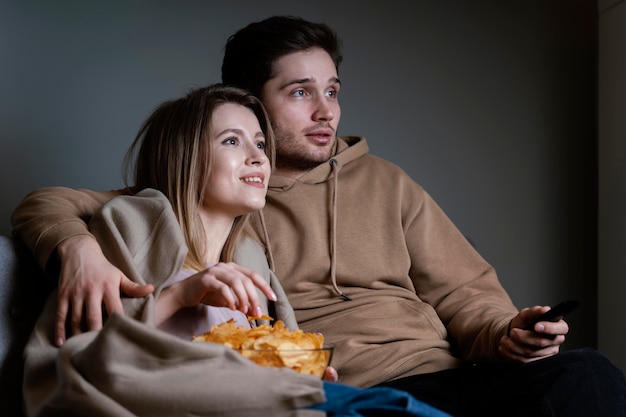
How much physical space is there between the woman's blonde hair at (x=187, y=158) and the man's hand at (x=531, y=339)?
1.89 ft

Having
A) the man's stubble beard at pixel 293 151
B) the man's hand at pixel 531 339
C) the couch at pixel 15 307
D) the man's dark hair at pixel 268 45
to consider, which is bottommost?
the man's hand at pixel 531 339

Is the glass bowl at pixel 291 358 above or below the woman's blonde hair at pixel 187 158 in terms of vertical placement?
below

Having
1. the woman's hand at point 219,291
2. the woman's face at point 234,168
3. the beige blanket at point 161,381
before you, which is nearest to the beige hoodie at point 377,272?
the woman's face at point 234,168

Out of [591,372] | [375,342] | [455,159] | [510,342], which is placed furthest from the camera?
[455,159]

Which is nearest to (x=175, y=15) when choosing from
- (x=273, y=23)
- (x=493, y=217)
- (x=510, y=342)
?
(x=273, y=23)

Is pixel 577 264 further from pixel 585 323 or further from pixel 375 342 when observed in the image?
pixel 375 342

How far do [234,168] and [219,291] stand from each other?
0.39m

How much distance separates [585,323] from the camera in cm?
285

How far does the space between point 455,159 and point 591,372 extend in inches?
56.0

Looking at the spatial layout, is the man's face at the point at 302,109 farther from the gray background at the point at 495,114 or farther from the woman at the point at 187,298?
the gray background at the point at 495,114

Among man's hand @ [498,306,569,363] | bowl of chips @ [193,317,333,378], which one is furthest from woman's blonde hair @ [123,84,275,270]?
man's hand @ [498,306,569,363]

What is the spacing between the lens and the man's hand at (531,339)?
1.53m

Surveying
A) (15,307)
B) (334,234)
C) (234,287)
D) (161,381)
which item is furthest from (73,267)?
(334,234)

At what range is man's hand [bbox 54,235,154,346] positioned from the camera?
1343mm
